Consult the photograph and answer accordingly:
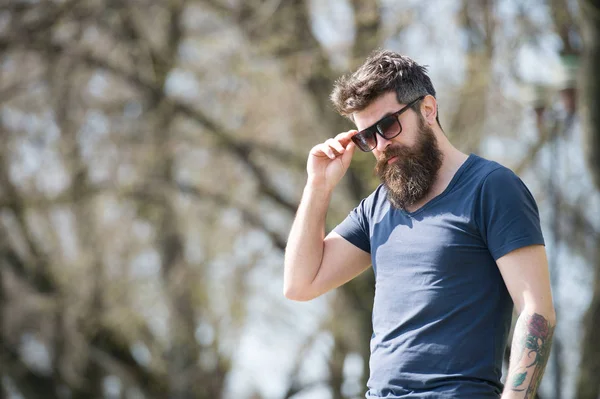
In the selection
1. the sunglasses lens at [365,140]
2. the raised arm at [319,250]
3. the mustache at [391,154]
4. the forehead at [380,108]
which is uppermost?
the forehead at [380,108]

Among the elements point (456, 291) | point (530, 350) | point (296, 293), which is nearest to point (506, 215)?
point (456, 291)

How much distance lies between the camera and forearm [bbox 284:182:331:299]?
2926 millimetres

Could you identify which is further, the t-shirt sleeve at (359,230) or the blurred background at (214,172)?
the blurred background at (214,172)

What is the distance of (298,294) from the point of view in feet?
9.75

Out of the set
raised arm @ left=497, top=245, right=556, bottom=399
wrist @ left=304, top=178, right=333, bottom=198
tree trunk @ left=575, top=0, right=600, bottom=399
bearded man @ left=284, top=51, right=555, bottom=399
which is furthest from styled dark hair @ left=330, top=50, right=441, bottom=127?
tree trunk @ left=575, top=0, right=600, bottom=399

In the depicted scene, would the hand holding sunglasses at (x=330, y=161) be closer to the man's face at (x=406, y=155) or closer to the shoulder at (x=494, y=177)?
the man's face at (x=406, y=155)

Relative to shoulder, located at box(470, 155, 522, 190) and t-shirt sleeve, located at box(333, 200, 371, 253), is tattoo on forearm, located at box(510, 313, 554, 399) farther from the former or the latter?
t-shirt sleeve, located at box(333, 200, 371, 253)

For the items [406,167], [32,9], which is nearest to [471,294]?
[406,167]

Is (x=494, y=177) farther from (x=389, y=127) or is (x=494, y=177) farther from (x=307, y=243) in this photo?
(x=307, y=243)

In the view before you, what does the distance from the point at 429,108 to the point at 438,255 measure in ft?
1.65

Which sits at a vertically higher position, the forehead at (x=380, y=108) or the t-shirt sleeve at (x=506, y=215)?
the forehead at (x=380, y=108)

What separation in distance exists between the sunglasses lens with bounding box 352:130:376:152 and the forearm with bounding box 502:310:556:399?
710 millimetres

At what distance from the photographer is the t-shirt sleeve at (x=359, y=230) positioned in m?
2.89

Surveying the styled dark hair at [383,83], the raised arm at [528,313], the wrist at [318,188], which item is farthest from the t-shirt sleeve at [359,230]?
the raised arm at [528,313]
